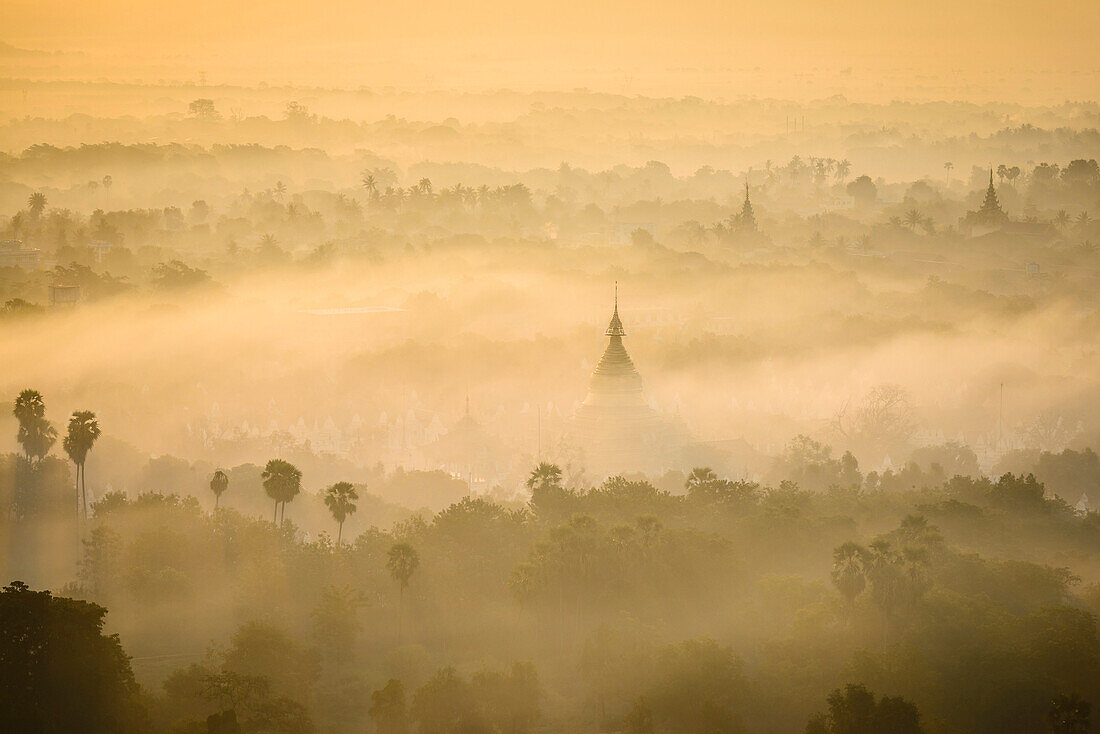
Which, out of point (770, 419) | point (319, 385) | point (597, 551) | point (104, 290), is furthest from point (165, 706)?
point (104, 290)

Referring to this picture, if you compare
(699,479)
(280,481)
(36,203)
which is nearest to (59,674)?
(280,481)

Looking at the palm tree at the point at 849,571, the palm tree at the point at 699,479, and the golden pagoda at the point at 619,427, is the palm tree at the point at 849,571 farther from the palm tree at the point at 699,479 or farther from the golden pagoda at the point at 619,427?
the golden pagoda at the point at 619,427

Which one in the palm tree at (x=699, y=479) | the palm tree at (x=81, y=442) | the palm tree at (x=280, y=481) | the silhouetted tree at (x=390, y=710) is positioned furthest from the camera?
the palm tree at (x=81, y=442)

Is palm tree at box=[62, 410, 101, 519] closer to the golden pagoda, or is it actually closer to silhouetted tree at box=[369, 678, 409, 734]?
the golden pagoda

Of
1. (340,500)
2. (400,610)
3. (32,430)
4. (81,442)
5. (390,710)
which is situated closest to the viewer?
(390,710)

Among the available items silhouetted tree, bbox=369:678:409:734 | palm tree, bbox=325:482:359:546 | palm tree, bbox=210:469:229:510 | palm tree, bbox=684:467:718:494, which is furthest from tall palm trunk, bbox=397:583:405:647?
palm tree, bbox=684:467:718:494

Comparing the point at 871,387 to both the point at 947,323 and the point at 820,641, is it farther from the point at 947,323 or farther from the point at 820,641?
the point at 820,641

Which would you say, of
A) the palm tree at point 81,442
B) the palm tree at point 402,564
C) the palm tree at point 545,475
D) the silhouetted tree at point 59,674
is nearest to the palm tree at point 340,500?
the palm tree at point 402,564

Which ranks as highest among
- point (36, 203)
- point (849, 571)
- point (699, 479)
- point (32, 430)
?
point (36, 203)

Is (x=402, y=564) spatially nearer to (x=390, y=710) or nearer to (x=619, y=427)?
(x=390, y=710)
